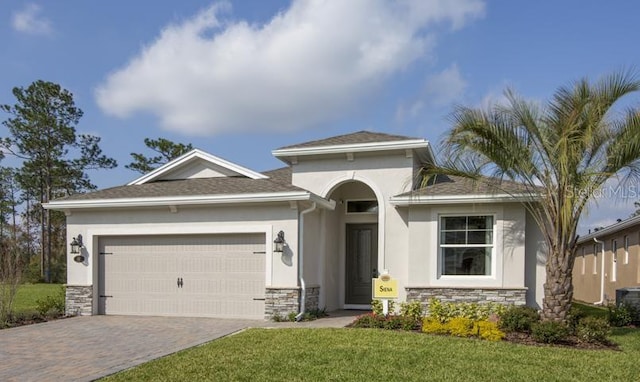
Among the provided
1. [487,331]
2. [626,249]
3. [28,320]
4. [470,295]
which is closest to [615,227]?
[626,249]

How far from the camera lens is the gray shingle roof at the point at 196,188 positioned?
12.7 metres

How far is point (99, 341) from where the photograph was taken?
961 cm

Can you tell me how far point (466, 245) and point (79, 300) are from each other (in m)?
9.85

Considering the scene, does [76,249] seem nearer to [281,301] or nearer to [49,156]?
[281,301]

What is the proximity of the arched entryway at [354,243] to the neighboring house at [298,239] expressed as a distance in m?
0.05

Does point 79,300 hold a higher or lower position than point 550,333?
lower

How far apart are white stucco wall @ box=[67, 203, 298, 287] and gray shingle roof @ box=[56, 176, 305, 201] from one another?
1.26 feet

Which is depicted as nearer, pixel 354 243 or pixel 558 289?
pixel 558 289

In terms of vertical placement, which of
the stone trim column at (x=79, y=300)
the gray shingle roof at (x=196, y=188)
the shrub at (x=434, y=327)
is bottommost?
the stone trim column at (x=79, y=300)

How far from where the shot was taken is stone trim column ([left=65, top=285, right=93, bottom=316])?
13.3 m

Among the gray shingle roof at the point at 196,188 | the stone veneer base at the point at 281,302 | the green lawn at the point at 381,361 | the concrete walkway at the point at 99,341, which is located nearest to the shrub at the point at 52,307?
the concrete walkway at the point at 99,341

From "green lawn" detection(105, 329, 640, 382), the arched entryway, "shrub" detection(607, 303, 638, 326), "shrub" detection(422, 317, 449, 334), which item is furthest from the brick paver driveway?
"shrub" detection(607, 303, 638, 326)

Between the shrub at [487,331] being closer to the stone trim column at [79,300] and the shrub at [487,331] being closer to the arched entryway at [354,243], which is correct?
the arched entryway at [354,243]

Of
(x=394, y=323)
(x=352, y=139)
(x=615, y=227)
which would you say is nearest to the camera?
(x=394, y=323)
